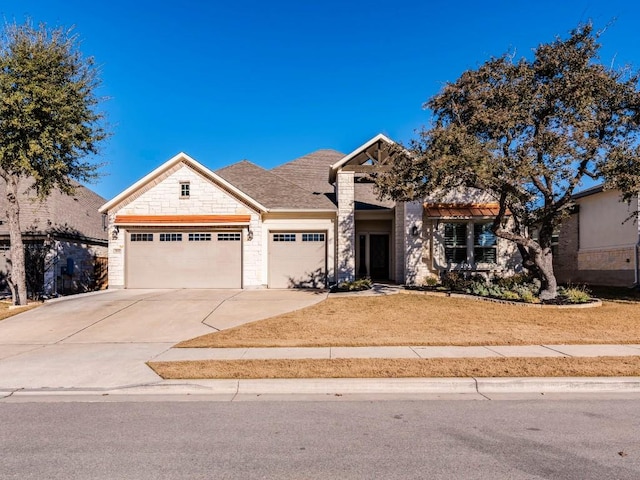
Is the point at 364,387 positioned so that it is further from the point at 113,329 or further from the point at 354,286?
the point at 354,286

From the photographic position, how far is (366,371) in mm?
7320

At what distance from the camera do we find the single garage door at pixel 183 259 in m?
19.2

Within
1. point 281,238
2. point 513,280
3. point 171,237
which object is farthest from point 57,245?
point 513,280

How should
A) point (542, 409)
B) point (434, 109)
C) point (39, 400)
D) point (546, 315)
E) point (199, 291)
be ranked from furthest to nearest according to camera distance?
point (199, 291) → point (434, 109) → point (546, 315) → point (39, 400) → point (542, 409)

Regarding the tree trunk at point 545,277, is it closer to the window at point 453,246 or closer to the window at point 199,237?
the window at point 453,246

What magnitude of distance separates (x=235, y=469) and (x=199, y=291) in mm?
14494

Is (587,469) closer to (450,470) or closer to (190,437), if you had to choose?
(450,470)

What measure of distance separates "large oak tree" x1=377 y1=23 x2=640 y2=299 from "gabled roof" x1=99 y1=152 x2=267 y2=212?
690 cm

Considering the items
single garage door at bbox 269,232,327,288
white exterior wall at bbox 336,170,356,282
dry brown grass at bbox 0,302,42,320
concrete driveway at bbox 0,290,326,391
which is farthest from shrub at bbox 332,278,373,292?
dry brown grass at bbox 0,302,42,320

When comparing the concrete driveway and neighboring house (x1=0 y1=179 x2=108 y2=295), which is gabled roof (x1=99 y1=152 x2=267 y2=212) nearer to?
neighboring house (x1=0 y1=179 x2=108 y2=295)

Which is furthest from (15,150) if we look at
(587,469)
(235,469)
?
(587,469)

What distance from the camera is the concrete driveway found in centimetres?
755

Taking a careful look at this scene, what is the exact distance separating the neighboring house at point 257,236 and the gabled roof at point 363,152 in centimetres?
4

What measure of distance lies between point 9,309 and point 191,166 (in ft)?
27.8
